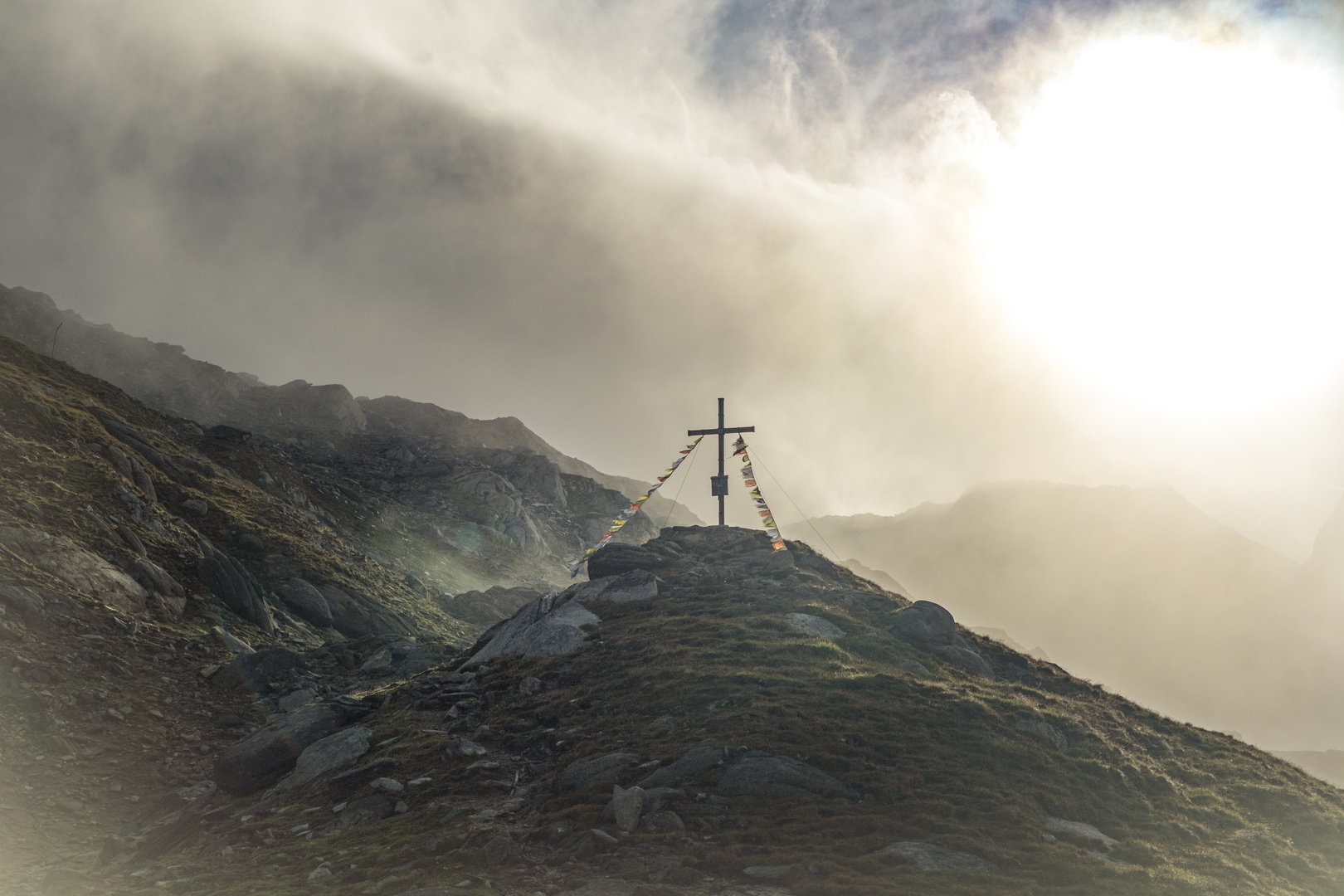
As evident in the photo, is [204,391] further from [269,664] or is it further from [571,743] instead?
[571,743]

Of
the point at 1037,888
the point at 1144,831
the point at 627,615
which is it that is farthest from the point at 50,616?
the point at 1144,831

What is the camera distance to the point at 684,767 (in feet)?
58.1

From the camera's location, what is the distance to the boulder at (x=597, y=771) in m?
17.9

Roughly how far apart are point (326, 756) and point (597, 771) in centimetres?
989

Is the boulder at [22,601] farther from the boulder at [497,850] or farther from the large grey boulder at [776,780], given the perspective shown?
the large grey boulder at [776,780]

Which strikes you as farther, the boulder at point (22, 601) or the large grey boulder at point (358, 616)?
the large grey boulder at point (358, 616)

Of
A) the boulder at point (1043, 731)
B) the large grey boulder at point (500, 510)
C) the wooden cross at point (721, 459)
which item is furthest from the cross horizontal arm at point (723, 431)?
the large grey boulder at point (500, 510)

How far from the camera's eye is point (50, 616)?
25766 millimetres

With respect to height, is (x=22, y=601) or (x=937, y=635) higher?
(x=937, y=635)

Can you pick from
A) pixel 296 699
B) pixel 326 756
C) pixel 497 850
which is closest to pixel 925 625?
pixel 497 850

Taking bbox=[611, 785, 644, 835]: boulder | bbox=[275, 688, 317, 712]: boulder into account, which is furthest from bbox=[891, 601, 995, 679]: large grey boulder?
bbox=[275, 688, 317, 712]: boulder

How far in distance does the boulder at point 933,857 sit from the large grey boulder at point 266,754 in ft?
61.6

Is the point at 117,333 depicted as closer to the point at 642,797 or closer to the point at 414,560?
the point at 414,560

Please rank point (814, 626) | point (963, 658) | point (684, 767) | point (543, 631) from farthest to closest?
1. point (543, 631)
2. point (963, 658)
3. point (814, 626)
4. point (684, 767)
